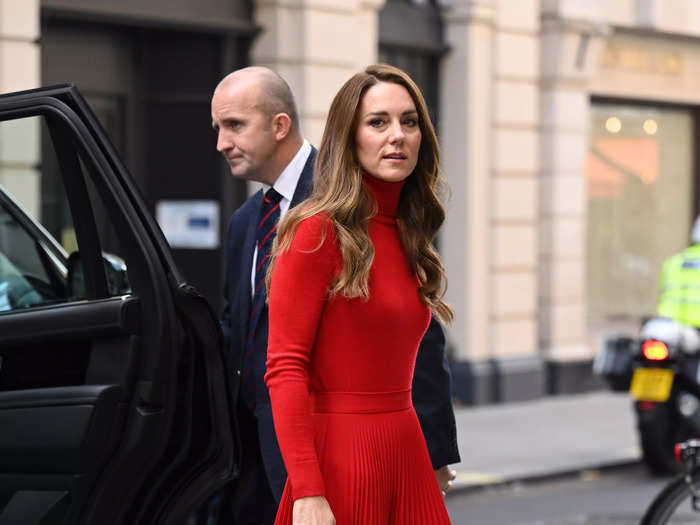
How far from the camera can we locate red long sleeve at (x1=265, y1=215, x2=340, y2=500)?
2.68 m

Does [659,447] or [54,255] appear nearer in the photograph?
[54,255]

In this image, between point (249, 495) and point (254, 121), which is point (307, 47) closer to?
point (254, 121)

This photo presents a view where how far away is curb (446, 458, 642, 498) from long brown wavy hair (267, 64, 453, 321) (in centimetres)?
479

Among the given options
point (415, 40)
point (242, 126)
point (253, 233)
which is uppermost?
point (415, 40)

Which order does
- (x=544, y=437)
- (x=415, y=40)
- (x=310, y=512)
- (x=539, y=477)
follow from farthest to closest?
1. (x=415, y=40)
2. (x=544, y=437)
3. (x=539, y=477)
4. (x=310, y=512)

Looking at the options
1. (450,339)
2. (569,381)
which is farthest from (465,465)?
(569,381)

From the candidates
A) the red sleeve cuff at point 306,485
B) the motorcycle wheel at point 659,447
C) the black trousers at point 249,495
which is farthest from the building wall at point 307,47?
the red sleeve cuff at point 306,485

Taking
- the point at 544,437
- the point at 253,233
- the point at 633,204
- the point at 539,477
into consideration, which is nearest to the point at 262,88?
the point at 253,233

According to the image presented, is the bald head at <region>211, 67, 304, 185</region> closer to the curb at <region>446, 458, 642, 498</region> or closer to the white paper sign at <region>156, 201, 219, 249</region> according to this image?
the curb at <region>446, 458, 642, 498</region>

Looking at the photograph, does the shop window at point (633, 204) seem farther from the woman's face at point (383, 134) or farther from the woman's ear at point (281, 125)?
the woman's face at point (383, 134)

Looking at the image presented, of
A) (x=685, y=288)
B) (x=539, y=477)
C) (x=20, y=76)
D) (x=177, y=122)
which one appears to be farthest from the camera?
(x=177, y=122)

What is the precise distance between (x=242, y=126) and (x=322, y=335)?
74 cm

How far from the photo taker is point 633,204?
14.2 m

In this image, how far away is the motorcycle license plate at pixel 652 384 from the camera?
313 inches
